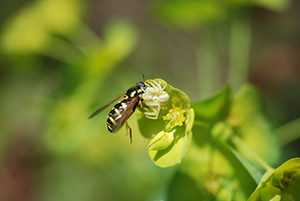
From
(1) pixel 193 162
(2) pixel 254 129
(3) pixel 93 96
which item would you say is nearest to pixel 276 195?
(1) pixel 193 162

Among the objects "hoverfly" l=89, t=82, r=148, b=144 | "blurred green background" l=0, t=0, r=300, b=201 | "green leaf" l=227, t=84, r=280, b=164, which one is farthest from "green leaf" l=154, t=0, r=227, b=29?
"hoverfly" l=89, t=82, r=148, b=144

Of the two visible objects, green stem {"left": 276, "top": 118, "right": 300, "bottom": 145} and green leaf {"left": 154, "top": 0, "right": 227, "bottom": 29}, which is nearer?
green stem {"left": 276, "top": 118, "right": 300, "bottom": 145}

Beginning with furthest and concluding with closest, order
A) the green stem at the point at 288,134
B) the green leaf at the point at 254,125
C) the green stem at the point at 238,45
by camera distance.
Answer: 1. the green stem at the point at 238,45
2. the green stem at the point at 288,134
3. the green leaf at the point at 254,125

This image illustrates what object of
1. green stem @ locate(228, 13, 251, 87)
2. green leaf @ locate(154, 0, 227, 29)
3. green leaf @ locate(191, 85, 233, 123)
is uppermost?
green leaf @ locate(154, 0, 227, 29)

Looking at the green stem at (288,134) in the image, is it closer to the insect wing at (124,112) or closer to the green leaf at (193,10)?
the green leaf at (193,10)

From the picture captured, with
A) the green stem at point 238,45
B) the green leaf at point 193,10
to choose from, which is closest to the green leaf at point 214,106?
the green leaf at point 193,10

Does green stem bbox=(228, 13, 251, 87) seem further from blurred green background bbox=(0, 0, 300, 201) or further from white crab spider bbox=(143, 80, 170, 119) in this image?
white crab spider bbox=(143, 80, 170, 119)

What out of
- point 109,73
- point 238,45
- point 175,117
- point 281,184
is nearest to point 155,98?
point 175,117
